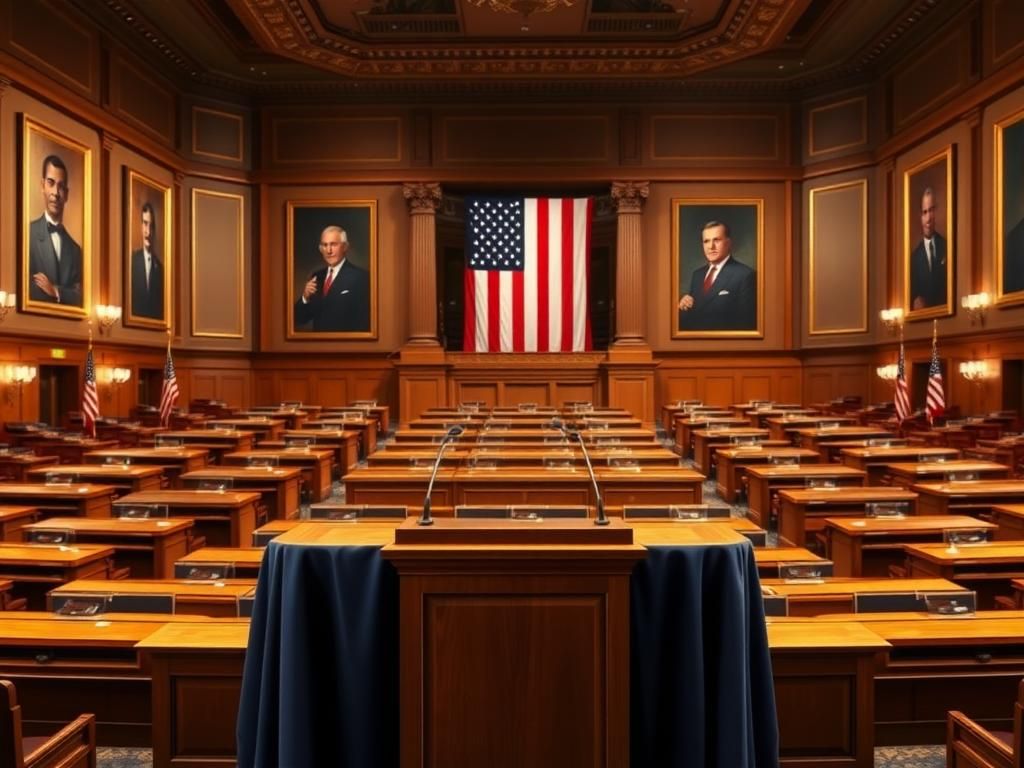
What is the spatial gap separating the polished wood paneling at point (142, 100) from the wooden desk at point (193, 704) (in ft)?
46.6

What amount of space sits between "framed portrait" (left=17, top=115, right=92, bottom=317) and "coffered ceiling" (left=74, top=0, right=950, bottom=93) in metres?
2.51

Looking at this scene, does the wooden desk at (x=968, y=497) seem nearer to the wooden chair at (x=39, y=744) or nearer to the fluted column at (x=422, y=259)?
the wooden chair at (x=39, y=744)

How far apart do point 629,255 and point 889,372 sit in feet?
17.8

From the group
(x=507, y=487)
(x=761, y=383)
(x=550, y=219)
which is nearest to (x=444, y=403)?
(x=550, y=219)

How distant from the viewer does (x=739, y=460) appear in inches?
331

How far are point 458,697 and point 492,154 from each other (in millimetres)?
16990

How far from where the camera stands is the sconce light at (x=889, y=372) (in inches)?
615

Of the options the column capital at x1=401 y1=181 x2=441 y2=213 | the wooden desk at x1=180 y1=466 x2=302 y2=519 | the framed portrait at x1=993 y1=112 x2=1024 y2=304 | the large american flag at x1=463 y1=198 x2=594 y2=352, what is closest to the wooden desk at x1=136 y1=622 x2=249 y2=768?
the wooden desk at x1=180 y1=466 x2=302 y2=519

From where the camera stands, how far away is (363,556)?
2.07 meters

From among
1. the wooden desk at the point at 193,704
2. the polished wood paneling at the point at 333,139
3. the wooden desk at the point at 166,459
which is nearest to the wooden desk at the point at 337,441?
the wooden desk at the point at 166,459

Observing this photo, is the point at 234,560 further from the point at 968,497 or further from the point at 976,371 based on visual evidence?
the point at 976,371

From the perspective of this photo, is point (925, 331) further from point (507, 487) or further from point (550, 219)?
point (507, 487)

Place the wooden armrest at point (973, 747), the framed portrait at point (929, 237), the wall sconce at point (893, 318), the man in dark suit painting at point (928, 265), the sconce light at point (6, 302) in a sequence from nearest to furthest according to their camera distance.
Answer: the wooden armrest at point (973, 747) → the sconce light at point (6, 302) → the framed portrait at point (929, 237) → the man in dark suit painting at point (928, 265) → the wall sconce at point (893, 318)

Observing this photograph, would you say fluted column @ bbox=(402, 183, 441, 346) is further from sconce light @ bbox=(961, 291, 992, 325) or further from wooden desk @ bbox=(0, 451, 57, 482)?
wooden desk @ bbox=(0, 451, 57, 482)
